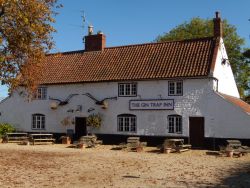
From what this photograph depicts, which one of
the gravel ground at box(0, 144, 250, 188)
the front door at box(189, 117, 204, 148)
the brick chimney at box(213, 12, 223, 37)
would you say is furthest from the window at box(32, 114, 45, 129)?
the brick chimney at box(213, 12, 223, 37)

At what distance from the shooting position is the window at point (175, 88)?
26.9 m

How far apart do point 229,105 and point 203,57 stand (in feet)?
13.0

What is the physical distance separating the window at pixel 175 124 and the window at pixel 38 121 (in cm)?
1119

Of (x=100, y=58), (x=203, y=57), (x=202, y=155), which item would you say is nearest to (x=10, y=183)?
(x=202, y=155)

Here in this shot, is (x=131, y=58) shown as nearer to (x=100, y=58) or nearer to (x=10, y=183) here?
(x=100, y=58)

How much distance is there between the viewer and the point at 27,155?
69.7ft

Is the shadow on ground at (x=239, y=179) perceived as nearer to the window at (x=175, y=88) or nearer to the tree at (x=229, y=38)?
the window at (x=175, y=88)

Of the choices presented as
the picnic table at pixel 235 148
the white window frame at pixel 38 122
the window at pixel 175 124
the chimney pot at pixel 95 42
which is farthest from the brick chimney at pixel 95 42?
the picnic table at pixel 235 148

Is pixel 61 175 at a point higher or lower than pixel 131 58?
lower

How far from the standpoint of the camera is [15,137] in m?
31.1

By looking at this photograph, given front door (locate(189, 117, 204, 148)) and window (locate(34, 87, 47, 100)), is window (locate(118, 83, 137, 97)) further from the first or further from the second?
window (locate(34, 87, 47, 100))

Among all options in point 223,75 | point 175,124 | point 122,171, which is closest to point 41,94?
point 175,124

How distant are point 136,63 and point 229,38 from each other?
23159mm

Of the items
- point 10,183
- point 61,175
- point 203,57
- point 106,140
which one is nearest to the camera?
point 10,183
